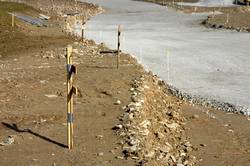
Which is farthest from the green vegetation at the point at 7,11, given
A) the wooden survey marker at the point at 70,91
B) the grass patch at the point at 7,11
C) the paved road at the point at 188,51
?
the wooden survey marker at the point at 70,91

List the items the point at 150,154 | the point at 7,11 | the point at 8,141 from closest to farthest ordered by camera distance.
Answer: the point at 150,154 → the point at 8,141 → the point at 7,11

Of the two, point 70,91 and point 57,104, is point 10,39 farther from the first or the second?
point 70,91

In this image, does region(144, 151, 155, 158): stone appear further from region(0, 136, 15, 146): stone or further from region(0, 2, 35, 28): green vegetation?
region(0, 2, 35, 28): green vegetation

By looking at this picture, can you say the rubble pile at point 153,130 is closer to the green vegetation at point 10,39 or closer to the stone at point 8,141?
the stone at point 8,141

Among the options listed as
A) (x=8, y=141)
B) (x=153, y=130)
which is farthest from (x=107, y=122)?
(x=8, y=141)

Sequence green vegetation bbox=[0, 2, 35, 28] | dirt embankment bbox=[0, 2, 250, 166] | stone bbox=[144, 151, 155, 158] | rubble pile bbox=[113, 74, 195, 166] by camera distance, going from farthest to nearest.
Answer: green vegetation bbox=[0, 2, 35, 28] → rubble pile bbox=[113, 74, 195, 166] → dirt embankment bbox=[0, 2, 250, 166] → stone bbox=[144, 151, 155, 158]

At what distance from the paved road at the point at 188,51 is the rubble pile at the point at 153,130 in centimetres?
A: 291

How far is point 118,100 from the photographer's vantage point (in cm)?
1560

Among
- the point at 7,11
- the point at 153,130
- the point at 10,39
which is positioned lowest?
the point at 153,130

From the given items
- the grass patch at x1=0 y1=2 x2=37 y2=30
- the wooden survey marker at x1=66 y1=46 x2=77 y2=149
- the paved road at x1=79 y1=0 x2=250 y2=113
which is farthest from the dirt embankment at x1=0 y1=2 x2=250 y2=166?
the grass patch at x1=0 y1=2 x2=37 y2=30

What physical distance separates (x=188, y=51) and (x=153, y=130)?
56.9ft

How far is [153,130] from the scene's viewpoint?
13492mm

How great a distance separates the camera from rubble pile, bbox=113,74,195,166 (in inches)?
445

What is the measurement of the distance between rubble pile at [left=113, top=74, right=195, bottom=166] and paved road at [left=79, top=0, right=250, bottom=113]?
9.53 feet
